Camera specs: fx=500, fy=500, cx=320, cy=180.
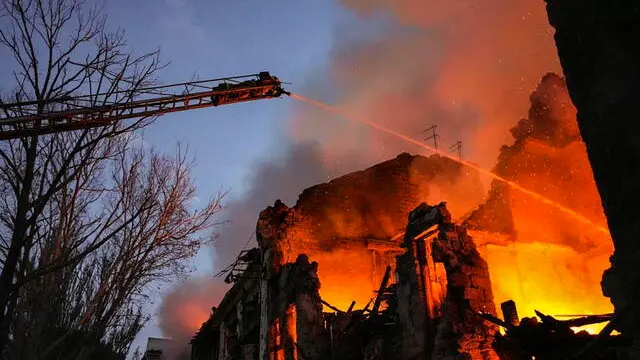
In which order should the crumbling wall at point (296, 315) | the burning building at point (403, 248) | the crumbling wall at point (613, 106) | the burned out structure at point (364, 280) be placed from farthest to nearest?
the crumbling wall at point (296, 315) → the burning building at point (403, 248) → the burned out structure at point (364, 280) → the crumbling wall at point (613, 106)

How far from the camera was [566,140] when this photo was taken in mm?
25922

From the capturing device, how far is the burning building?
16.6 m

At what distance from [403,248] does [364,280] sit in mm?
2620

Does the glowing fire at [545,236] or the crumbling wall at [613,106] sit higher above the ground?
the glowing fire at [545,236]

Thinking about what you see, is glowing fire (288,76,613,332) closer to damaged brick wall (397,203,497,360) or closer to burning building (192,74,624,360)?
burning building (192,74,624,360)

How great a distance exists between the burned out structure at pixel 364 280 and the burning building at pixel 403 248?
6cm

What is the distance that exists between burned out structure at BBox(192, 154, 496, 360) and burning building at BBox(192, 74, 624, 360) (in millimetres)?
56

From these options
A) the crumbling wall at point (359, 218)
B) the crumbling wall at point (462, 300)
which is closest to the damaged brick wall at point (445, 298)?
→ the crumbling wall at point (462, 300)

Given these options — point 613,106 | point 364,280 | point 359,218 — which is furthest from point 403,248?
point 613,106

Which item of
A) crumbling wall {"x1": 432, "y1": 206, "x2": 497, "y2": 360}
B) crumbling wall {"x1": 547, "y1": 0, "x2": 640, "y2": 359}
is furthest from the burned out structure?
crumbling wall {"x1": 547, "y1": 0, "x2": 640, "y2": 359}

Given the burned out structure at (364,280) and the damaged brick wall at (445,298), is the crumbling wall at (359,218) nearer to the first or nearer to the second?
the burned out structure at (364,280)

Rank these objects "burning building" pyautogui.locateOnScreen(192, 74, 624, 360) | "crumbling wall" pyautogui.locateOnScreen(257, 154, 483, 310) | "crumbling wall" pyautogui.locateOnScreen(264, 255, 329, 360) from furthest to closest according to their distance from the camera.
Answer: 1. "crumbling wall" pyautogui.locateOnScreen(257, 154, 483, 310)
2. "crumbling wall" pyautogui.locateOnScreen(264, 255, 329, 360)
3. "burning building" pyautogui.locateOnScreen(192, 74, 624, 360)

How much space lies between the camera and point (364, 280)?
82.2 ft

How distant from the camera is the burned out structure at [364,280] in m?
13.2
